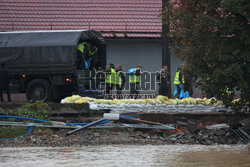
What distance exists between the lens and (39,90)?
1972 centimetres

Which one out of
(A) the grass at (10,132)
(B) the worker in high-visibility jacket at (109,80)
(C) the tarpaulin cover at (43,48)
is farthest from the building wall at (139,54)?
(A) the grass at (10,132)

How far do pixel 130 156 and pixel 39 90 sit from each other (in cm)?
973

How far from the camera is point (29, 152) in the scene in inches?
439

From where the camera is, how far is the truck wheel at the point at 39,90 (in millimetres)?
19561

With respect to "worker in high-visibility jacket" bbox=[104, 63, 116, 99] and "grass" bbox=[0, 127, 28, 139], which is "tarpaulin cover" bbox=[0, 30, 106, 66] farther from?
"grass" bbox=[0, 127, 28, 139]

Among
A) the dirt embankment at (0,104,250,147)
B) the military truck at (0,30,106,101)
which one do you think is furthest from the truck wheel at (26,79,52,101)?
the dirt embankment at (0,104,250,147)

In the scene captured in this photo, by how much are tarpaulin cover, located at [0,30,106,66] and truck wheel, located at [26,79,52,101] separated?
27.6 inches

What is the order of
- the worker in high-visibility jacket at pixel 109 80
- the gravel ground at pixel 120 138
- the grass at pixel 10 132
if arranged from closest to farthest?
1. the gravel ground at pixel 120 138
2. the grass at pixel 10 132
3. the worker in high-visibility jacket at pixel 109 80

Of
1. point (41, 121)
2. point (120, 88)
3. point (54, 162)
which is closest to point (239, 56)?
point (41, 121)

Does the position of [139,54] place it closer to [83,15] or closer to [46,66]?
[83,15]

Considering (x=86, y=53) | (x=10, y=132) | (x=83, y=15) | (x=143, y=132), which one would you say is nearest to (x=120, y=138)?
(x=143, y=132)

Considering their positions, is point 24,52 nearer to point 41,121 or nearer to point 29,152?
point 41,121

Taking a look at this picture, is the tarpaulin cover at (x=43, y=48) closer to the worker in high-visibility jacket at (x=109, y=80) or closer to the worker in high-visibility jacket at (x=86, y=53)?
the worker in high-visibility jacket at (x=86, y=53)

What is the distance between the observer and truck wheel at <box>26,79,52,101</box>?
19.6 meters
